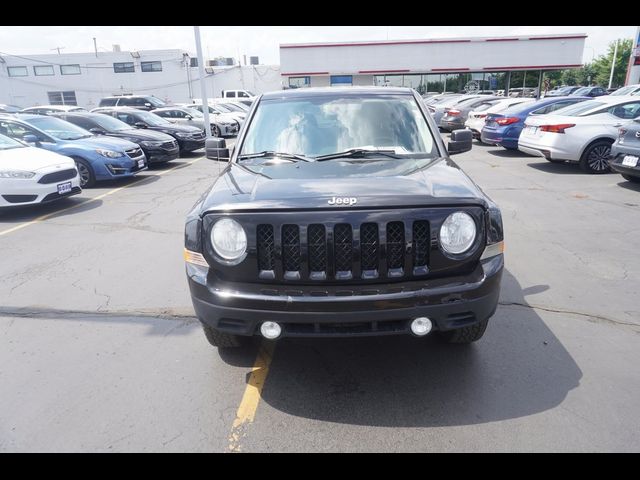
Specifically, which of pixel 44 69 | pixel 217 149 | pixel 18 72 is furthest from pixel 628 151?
pixel 18 72

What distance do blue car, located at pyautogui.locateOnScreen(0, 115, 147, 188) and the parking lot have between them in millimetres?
5101

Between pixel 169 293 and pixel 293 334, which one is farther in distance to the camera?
pixel 169 293

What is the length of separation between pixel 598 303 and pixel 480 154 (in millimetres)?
11250

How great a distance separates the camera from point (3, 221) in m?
7.36

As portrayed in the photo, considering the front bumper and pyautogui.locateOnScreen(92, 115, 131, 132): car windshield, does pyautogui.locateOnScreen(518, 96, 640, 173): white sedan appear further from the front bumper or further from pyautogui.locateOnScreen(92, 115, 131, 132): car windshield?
pyautogui.locateOnScreen(92, 115, 131, 132): car windshield

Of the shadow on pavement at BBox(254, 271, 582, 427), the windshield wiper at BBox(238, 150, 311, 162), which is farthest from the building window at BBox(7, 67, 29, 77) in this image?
the shadow on pavement at BBox(254, 271, 582, 427)

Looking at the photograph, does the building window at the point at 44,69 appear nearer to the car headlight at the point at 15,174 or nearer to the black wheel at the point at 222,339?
the car headlight at the point at 15,174

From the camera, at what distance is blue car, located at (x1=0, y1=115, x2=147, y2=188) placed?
31.7 feet

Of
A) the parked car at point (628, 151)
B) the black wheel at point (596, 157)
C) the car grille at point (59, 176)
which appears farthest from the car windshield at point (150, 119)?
the parked car at point (628, 151)

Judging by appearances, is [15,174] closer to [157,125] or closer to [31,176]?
[31,176]

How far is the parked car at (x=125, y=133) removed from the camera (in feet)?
39.2
